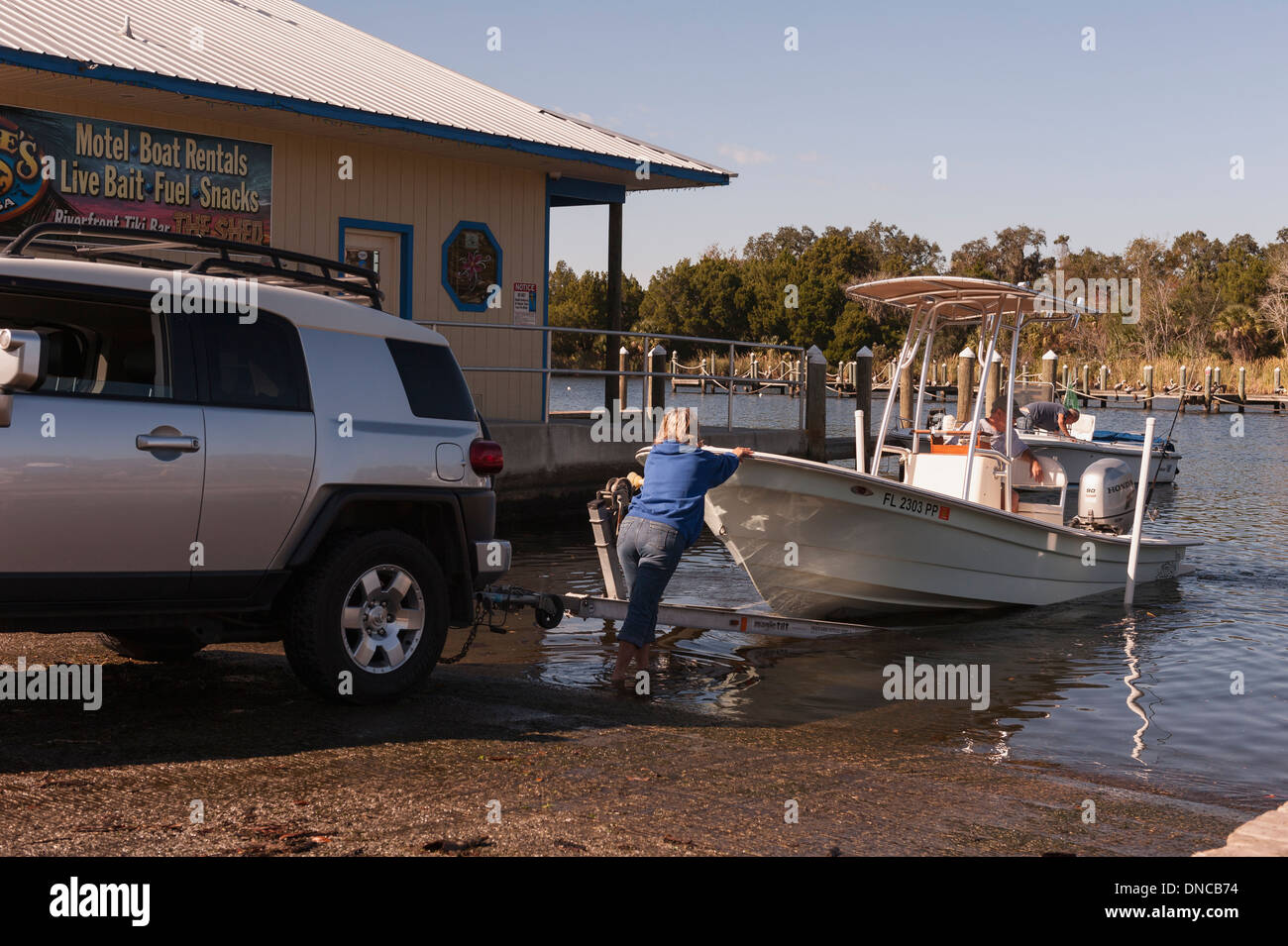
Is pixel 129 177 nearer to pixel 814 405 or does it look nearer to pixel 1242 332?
pixel 814 405

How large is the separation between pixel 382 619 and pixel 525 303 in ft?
42.1

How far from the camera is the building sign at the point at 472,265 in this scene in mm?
18703

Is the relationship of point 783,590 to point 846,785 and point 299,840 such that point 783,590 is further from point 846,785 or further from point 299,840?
point 299,840

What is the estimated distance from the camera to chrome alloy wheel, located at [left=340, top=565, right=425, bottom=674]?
7227 mm

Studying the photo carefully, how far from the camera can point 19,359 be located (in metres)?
5.74

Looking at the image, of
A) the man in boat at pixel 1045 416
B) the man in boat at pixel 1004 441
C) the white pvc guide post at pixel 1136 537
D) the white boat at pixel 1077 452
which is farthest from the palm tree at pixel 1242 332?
the white pvc guide post at pixel 1136 537

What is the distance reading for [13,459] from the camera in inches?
233

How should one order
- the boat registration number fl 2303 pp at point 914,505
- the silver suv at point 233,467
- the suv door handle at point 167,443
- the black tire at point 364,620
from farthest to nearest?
the boat registration number fl 2303 pp at point 914,505, the black tire at point 364,620, the suv door handle at point 167,443, the silver suv at point 233,467

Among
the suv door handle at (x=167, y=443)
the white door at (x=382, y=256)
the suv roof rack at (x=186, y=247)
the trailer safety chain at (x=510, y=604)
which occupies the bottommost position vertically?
the trailer safety chain at (x=510, y=604)

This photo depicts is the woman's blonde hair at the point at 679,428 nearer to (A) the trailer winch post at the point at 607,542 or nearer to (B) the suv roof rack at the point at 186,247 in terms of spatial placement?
(A) the trailer winch post at the point at 607,542

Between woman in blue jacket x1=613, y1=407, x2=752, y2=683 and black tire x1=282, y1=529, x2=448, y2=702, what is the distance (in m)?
1.54

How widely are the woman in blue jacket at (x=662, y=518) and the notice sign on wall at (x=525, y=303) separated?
11.1 metres

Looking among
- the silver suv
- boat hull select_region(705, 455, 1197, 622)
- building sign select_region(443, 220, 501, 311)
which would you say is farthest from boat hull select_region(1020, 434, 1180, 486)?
the silver suv

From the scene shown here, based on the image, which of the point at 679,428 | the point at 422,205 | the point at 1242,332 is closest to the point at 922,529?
the point at 679,428
